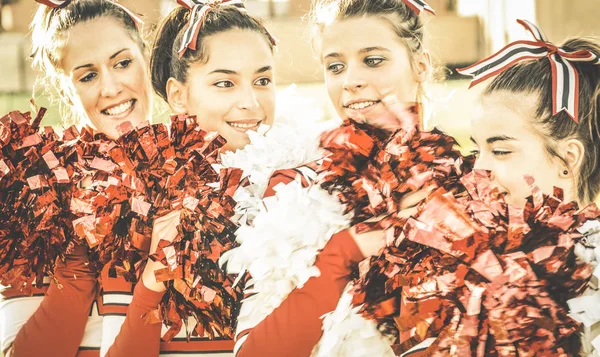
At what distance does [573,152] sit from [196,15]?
1130 mm

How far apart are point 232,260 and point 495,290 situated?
24.4 inches

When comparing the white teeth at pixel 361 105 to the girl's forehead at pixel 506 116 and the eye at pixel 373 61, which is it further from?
the girl's forehead at pixel 506 116

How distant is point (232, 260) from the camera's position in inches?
66.4

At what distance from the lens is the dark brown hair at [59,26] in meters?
2.29

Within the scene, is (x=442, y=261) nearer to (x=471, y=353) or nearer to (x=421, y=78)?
(x=471, y=353)

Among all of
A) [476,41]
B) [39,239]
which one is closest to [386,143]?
[39,239]

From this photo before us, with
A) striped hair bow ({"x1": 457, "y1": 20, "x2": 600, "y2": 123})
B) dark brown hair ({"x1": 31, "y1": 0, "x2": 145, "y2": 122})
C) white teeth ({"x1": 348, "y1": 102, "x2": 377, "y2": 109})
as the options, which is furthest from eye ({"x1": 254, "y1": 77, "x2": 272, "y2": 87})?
striped hair bow ({"x1": 457, "y1": 20, "x2": 600, "y2": 123})

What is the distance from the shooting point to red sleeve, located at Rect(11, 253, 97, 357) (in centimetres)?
197

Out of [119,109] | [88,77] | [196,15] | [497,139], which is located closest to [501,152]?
[497,139]

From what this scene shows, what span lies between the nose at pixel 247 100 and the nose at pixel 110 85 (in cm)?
42

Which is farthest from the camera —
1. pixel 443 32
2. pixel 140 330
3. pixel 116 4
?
pixel 443 32

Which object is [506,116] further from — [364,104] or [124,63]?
[124,63]

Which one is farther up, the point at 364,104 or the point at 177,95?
the point at 177,95

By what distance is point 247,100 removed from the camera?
6.87ft
